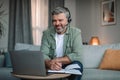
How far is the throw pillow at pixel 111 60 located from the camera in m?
3.42

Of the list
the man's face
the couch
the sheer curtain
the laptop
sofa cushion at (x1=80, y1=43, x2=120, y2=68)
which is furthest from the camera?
the sheer curtain

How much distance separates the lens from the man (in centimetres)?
225

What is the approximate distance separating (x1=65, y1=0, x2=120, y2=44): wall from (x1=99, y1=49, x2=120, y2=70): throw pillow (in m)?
2.27

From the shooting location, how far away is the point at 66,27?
2.39 m

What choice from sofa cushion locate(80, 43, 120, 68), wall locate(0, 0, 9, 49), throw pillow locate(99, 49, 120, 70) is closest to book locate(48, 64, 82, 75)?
throw pillow locate(99, 49, 120, 70)

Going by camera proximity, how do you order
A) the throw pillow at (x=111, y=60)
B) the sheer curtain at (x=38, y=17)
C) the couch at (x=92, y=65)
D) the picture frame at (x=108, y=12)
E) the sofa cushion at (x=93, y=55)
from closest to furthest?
the couch at (x=92, y=65)
the throw pillow at (x=111, y=60)
the sofa cushion at (x=93, y=55)
the picture frame at (x=108, y=12)
the sheer curtain at (x=38, y=17)

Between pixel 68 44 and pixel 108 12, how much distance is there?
3.79 meters

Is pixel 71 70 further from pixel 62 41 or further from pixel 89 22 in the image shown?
pixel 89 22

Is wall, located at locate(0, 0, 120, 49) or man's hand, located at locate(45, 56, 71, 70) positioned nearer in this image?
man's hand, located at locate(45, 56, 71, 70)

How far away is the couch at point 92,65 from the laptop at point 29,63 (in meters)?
1.26

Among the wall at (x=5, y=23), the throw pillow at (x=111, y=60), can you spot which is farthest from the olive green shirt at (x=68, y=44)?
the wall at (x=5, y=23)

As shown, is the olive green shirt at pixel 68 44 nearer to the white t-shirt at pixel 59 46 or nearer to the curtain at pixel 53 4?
the white t-shirt at pixel 59 46

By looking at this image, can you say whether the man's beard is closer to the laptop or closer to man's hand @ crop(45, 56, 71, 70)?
man's hand @ crop(45, 56, 71, 70)

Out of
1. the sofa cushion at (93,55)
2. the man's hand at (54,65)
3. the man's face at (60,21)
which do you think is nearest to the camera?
the man's hand at (54,65)
